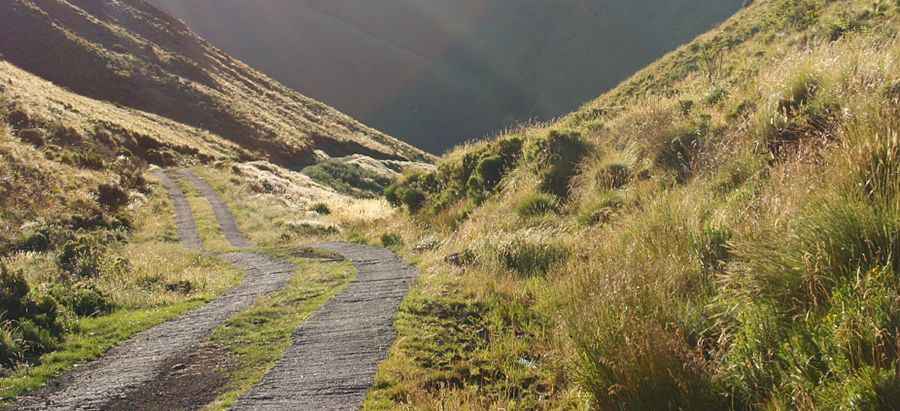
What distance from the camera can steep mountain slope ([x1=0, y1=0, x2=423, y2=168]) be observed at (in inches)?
2589

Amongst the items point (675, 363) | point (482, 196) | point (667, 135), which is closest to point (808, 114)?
point (667, 135)

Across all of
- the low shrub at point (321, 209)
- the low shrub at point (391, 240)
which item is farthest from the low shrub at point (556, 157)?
the low shrub at point (321, 209)

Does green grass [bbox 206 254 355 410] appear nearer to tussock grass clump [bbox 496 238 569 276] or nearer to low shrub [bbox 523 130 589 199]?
tussock grass clump [bbox 496 238 569 276]

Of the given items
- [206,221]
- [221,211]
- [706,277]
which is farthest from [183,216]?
[706,277]

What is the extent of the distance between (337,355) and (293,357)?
53 cm

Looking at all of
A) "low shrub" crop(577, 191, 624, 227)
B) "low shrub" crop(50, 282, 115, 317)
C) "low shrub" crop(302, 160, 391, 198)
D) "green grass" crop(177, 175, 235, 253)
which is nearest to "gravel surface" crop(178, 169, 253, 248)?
"green grass" crop(177, 175, 235, 253)

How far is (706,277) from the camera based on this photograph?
16.1 ft

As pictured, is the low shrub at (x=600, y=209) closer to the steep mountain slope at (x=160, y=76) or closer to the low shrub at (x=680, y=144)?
the low shrub at (x=680, y=144)

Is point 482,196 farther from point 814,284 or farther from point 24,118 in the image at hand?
point 24,118

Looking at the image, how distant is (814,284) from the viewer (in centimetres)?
361

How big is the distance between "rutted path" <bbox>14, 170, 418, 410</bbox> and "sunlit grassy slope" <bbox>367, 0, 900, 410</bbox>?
376 mm

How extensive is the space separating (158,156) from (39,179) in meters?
23.6

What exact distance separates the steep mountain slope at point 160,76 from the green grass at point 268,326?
2213 inches

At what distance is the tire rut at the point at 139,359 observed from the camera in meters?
5.83
